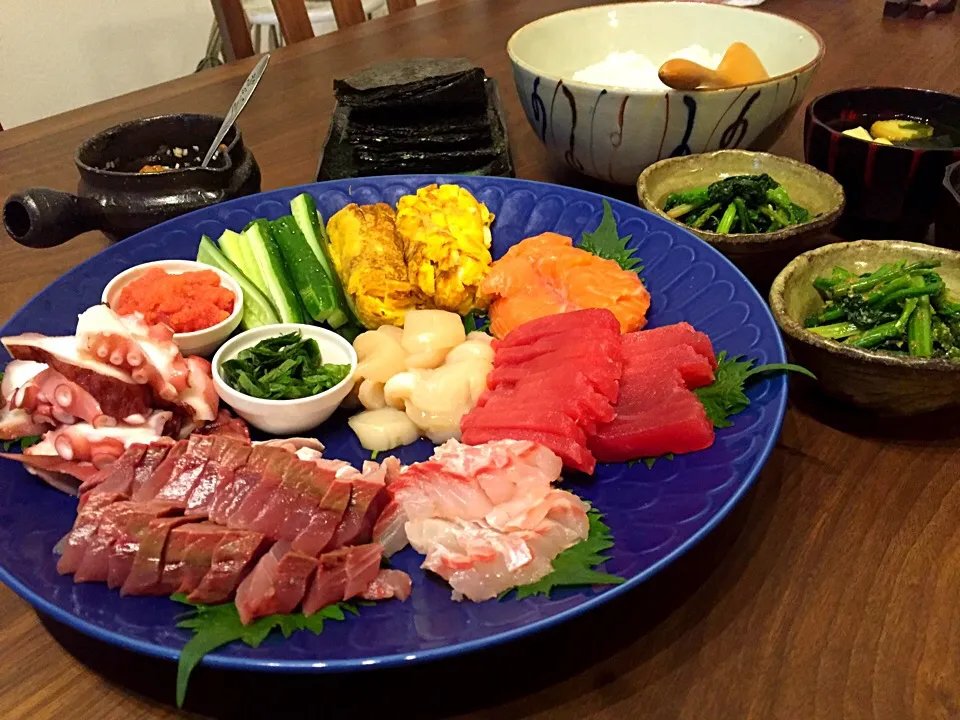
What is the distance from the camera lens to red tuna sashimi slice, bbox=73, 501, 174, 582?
1.35 metres

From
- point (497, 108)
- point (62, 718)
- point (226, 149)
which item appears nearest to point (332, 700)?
point (62, 718)

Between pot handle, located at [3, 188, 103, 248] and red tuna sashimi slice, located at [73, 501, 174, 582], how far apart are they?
1100 mm

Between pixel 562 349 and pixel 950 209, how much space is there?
113 cm

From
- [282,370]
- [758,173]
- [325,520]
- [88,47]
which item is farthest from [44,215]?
[88,47]

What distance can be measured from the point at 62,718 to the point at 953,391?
1.86 meters

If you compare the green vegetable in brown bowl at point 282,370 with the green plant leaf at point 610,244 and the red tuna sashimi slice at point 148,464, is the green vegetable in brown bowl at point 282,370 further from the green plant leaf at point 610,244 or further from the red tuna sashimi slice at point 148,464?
the green plant leaf at point 610,244

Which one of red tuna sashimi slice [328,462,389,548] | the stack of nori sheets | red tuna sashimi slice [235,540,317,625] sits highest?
the stack of nori sheets

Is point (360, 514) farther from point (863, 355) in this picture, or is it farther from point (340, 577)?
point (863, 355)

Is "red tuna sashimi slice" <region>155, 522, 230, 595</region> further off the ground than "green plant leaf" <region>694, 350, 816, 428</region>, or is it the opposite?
"red tuna sashimi slice" <region>155, 522, 230, 595</region>

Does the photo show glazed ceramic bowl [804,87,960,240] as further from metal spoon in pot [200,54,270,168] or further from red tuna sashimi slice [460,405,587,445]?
metal spoon in pot [200,54,270,168]

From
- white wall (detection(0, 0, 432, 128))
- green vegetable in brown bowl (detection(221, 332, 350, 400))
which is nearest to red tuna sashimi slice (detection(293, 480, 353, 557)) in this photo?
green vegetable in brown bowl (detection(221, 332, 350, 400))

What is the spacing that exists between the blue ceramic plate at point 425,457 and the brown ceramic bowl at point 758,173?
9cm

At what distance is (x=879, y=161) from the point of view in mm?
2160

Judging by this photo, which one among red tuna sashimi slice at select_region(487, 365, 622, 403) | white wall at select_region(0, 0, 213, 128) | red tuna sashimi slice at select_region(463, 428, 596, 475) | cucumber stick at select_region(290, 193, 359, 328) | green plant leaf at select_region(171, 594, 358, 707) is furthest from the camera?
white wall at select_region(0, 0, 213, 128)
